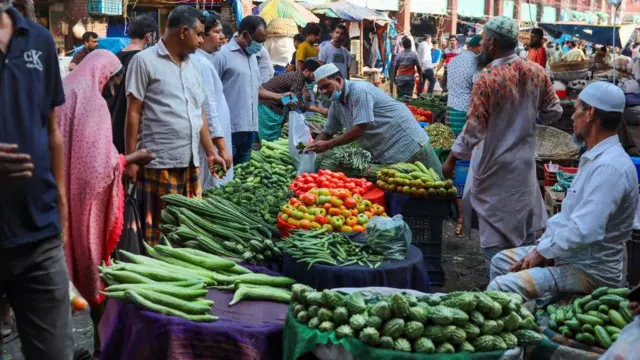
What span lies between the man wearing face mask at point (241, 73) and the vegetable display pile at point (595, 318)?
17.3ft

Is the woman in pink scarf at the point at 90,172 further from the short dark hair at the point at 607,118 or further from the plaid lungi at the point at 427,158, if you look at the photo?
the plaid lungi at the point at 427,158

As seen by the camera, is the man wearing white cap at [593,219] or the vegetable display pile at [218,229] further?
the vegetable display pile at [218,229]

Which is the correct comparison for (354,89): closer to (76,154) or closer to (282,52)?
(76,154)

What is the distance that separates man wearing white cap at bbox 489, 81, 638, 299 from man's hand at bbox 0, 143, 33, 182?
2621mm

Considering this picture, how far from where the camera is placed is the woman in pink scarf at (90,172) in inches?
178

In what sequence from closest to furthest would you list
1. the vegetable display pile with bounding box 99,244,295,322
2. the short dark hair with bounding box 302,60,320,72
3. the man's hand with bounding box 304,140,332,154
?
the vegetable display pile with bounding box 99,244,295,322 → the man's hand with bounding box 304,140,332,154 → the short dark hair with bounding box 302,60,320,72

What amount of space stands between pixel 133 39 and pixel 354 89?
6.84 feet

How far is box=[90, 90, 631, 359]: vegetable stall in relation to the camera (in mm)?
3371

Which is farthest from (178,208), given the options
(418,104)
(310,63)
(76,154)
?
(418,104)

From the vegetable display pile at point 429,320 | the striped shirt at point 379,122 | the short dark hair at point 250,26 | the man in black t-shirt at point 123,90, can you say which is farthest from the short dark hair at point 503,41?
the short dark hair at point 250,26

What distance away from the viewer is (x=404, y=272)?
4.44 meters

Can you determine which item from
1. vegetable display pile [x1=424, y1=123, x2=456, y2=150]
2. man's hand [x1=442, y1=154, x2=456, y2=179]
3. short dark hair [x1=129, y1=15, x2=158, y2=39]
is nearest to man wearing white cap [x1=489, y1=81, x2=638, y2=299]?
man's hand [x1=442, y1=154, x2=456, y2=179]

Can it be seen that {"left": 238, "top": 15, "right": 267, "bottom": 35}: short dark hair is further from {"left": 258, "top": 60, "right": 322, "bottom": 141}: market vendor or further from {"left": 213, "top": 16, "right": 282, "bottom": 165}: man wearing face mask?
{"left": 258, "top": 60, "right": 322, "bottom": 141}: market vendor

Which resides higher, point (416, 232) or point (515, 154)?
point (515, 154)
